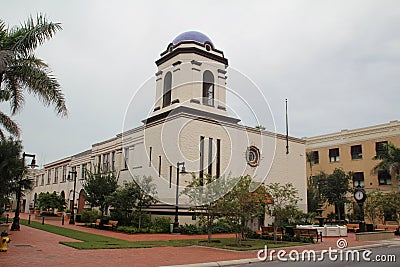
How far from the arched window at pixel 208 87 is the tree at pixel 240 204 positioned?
13993 millimetres

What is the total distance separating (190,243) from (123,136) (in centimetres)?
1948

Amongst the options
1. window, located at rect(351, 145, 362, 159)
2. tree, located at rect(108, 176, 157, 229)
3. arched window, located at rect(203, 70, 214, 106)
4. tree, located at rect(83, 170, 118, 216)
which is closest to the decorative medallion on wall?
arched window, located at rect(203, 70, 214, 106)

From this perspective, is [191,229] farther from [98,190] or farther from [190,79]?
[190,79]

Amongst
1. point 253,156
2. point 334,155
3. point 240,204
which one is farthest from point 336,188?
point 240,204

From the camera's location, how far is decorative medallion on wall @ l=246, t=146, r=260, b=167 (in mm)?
34406

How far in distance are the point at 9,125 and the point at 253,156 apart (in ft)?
66.7

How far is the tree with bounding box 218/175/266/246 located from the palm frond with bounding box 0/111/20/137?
13.1 meters

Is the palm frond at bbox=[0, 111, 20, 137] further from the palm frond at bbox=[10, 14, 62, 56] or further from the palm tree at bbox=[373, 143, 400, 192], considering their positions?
the palm tree at bbox=[373, 143, 400, 192]

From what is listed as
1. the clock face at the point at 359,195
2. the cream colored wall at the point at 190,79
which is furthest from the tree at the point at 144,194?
the clock face at the point at 359,195

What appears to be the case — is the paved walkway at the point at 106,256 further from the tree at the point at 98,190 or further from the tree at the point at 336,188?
the tree at the point at 336,188

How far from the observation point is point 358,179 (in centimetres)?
5050

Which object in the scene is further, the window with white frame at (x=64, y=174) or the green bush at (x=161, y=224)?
the window with white frame at (x=64, y=174)

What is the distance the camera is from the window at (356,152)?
166 feet

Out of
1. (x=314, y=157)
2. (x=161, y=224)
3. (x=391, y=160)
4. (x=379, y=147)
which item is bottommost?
(x=161, y=224)
